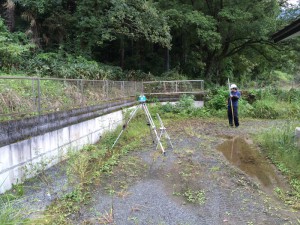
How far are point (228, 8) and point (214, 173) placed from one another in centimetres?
1439

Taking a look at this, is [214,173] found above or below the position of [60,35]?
below

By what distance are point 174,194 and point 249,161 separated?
269cm

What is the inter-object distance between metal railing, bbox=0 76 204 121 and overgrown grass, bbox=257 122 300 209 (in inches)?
185

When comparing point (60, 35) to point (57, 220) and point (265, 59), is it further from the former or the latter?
point (265, 59)

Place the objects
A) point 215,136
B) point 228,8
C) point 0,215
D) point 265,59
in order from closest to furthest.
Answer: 1. point 0,215
2. point 215,136
3. point 228,8
4. point 265,59

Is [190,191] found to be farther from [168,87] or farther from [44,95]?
[168,87]

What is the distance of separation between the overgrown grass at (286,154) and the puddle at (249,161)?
9.2 inches

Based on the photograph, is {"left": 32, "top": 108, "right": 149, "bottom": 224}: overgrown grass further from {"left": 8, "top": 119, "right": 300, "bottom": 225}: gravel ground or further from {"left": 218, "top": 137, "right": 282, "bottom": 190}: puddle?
{"left": 218, "top": 137, "right": 282, "bottom": 190}: puddle

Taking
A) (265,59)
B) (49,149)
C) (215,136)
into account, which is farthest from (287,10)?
(49,149)

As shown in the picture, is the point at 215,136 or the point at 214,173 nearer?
the point at 214,173

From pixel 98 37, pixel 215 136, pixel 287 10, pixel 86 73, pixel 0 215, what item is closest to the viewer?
pixel 0 215

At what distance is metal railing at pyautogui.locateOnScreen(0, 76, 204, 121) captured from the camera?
434 cm

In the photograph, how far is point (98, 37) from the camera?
13609mm

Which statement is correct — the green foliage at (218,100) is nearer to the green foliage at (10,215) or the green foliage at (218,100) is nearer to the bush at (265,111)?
the bush at (265,111)
